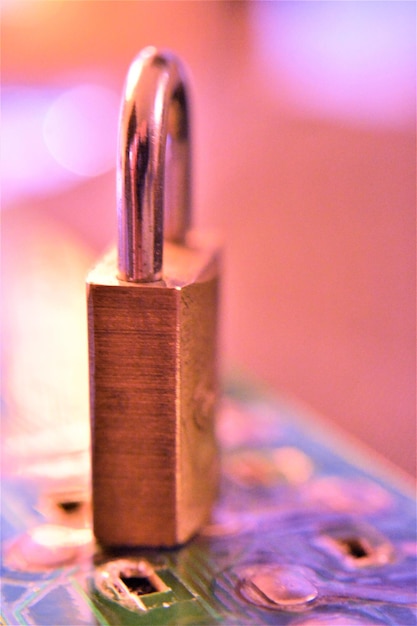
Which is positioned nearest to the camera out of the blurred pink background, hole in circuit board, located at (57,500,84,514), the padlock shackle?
the padlock shackle

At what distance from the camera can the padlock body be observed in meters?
0.51

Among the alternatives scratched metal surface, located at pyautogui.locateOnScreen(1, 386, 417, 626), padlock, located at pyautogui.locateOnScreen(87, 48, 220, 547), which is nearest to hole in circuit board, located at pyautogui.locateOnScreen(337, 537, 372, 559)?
scratched metal surface, located at pyautogui.locateOnScreen(1, 386, 417, 626)

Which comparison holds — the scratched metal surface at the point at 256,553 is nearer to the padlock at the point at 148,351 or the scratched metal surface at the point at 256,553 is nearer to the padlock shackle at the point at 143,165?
the padlock at the point at 148,351

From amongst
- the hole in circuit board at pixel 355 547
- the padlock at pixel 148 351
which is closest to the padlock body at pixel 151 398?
the padlock at pixel 148 351

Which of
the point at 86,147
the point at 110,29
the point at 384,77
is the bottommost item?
the point at 86,147

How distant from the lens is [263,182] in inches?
82.0

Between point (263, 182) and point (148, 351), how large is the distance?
5.29 feet

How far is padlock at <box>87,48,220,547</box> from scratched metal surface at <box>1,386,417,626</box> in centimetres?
2

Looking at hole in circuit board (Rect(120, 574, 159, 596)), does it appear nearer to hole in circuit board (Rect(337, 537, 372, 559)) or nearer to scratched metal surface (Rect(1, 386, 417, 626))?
scratched metal surface (Rect(1, 386, 417, 626))

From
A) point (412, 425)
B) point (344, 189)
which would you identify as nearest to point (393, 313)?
point (412, 425)

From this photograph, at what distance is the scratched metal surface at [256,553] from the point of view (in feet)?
1.65

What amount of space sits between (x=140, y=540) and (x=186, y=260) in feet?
0.64

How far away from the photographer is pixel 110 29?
3.30 metres

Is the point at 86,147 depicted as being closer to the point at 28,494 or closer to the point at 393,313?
the point at 393,313
